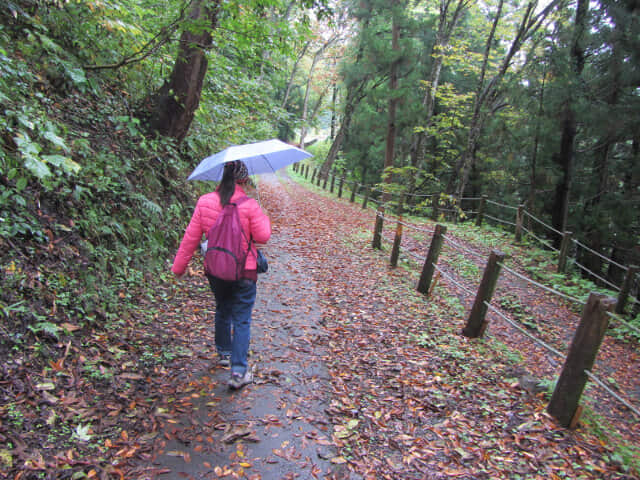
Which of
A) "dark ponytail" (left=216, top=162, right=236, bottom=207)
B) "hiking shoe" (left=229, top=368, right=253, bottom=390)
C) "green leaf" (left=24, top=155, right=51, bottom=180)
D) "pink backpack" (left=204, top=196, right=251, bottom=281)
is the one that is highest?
"dark ponytail" (left=216, top=162, right=236, bottom=207)

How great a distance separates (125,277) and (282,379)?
7.21 feet

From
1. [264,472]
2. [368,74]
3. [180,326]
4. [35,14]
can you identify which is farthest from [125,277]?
[368,74]

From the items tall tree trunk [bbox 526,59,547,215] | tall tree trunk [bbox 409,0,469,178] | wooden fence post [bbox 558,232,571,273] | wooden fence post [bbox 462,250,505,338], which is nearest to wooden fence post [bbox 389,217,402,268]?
wooden fence post [bbox 462,250,505,338]

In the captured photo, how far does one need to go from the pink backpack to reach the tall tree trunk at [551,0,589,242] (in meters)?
11.2

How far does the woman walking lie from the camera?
309cm

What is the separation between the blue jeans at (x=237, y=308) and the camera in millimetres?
3197

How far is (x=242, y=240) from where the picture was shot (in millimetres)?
3066

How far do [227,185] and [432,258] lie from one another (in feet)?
14.3

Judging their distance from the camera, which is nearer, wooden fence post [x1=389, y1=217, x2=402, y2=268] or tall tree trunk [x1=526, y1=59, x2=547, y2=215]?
wooden fence post [x1=389, y1=217, x2=402, y2=268]

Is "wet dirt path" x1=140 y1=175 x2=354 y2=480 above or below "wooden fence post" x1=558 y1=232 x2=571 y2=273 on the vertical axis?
below

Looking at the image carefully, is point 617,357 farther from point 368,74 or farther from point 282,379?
point 368,74

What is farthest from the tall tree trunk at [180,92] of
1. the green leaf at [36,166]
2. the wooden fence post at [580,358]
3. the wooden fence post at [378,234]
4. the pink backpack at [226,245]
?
the wooden fence post at [580,358]

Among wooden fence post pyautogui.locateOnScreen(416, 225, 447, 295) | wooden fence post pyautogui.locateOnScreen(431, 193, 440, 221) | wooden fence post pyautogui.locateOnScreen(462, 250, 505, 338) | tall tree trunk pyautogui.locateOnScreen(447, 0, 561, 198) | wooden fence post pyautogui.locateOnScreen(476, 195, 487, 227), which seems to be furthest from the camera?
wooden fence post pyautogui.locateOnScreen(431, 193, 440, 221)

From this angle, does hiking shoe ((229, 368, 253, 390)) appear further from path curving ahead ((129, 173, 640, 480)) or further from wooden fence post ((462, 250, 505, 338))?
wooden fence post ((462, 250, 505, 338))
